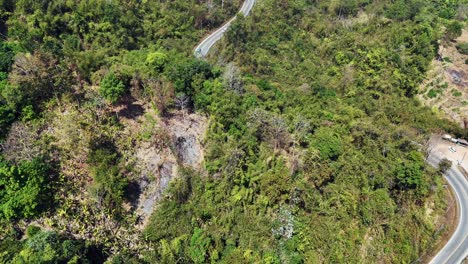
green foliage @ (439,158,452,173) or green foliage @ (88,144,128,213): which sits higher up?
green foliage @ (88,144,128,213)

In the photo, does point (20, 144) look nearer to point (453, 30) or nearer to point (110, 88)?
point (110, 88)

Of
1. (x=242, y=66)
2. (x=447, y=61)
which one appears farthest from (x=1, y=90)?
(x=447, y=61)

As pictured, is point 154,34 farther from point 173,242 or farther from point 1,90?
point 173,242

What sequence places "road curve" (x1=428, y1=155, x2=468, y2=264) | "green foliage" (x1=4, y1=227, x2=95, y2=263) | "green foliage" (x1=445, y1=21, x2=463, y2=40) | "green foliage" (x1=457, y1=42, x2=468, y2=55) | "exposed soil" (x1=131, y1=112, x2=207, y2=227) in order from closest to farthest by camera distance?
"green foliage" (x1=4, y1=227, x2=95, y2=263) < "exposed soil" (x1=131, y1=112, x2=207, y2=227) < "road curve" (x1=428, y1=155, x2=468, y2=264) < "green foliage" (x1=457, y1=42, x2=468, y2=55) < "green foliage" (x1=445, y1=21, x2=463, y2=40)

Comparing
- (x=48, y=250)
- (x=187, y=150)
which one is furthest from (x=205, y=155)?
(x=48, y=250)

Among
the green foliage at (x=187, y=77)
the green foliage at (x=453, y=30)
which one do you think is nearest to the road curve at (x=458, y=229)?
the green foliage at (x=453, y=30)

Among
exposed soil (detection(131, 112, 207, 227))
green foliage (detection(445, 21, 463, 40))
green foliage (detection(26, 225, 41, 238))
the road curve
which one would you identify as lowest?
the road curve

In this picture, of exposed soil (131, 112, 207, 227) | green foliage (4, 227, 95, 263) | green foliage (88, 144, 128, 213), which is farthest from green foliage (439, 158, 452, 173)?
green foliage (4, 227, 95, 263)

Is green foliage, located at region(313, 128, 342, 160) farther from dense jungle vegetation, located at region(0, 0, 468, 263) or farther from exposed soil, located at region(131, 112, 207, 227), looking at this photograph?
exposed soil, located at region(131, 112, 207, 227)
